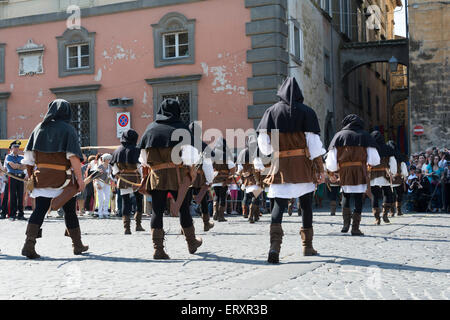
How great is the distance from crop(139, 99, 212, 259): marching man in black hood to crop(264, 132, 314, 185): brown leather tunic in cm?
116

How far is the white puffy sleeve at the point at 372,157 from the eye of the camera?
1137 cm

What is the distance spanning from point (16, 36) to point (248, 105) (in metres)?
9.48

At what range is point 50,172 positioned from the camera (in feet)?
28.2

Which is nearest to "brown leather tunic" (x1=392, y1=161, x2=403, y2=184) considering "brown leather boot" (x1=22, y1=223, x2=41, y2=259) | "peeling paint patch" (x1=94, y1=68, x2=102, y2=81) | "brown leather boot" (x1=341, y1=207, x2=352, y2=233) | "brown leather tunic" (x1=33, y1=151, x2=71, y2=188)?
"brown leather boot" (x1=341, y1=207, x2=352, y2=233)

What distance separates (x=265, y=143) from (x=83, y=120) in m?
17.6

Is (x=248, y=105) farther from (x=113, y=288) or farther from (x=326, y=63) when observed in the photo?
(x=113, y=288)

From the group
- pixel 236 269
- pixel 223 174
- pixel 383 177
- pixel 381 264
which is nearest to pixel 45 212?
pixel 236 269

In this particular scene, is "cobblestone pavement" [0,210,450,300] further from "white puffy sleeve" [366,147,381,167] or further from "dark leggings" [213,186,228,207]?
"dark leggings" [213,186,228,207]

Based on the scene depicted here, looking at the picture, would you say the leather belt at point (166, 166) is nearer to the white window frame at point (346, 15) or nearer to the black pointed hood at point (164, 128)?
the black pointed hood at point (164, 128)

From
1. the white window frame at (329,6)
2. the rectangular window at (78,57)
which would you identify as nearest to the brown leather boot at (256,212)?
the rectangular window at (78,57)

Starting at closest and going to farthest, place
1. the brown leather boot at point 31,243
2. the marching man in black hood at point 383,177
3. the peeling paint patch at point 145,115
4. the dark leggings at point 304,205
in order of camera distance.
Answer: the dark leggings at point 304,205
the brown leather boot at point 31,243
the marching man in black hood at point 383,177
the peeling paint patch at point 145,115

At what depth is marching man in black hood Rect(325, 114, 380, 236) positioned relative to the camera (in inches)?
441

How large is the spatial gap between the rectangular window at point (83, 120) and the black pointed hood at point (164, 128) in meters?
16.4
